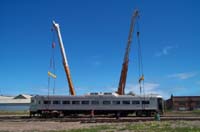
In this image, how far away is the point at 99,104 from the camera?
1863 inches

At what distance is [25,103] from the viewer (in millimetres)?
111938

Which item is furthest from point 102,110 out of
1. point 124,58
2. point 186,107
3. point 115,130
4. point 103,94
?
point 186,107

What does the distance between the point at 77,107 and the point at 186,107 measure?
211 feet

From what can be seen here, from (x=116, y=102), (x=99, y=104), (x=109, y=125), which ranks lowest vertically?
(x=109, y=125)

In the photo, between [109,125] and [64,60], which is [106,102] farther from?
[109,125]

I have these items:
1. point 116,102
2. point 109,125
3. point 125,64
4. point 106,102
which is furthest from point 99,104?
point 109,125

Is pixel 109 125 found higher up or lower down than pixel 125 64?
lower down

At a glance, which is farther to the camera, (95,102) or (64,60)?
(64,60)

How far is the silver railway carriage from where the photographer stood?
46531 millimetres

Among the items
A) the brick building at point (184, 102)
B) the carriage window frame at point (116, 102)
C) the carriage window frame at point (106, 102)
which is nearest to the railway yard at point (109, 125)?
the carriage window frame at point (116, 102)

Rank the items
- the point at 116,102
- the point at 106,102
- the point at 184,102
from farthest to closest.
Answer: the point at 184,102 < the point at 106,102 < the point at 116,102

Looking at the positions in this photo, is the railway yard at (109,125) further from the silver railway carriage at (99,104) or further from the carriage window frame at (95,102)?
the carriage window frame at (95,102)

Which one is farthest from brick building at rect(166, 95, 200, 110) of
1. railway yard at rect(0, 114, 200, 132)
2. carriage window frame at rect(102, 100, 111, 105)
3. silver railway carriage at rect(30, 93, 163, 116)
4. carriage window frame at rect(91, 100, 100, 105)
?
railway yard at rect(0, 114, 200, 132)

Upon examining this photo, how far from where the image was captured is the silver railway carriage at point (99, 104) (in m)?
46.5
